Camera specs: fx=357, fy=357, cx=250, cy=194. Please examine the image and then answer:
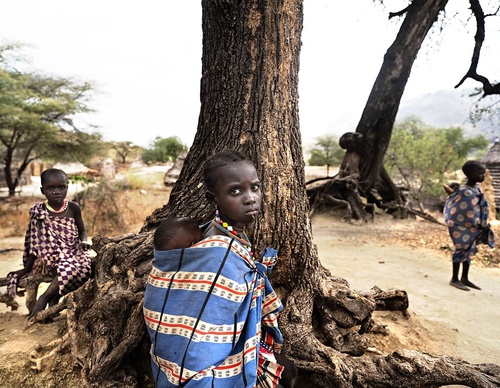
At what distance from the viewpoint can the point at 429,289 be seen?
15.4ft

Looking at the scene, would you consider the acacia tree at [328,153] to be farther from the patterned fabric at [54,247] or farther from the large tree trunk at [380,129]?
the patterned fabric at [54,247]

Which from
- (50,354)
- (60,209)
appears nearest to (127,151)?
(60,209)

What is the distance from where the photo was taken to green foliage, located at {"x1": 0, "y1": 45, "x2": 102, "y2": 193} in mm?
13203

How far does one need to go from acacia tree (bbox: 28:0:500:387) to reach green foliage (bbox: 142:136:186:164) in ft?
92.7

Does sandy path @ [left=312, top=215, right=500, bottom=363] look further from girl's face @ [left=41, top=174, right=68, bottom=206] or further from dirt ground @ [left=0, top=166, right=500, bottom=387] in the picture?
girl's face @ [left=41, top=174, right=68, bottom=206]

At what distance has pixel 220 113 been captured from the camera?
280 centimetres

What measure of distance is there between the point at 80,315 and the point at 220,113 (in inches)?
70.8

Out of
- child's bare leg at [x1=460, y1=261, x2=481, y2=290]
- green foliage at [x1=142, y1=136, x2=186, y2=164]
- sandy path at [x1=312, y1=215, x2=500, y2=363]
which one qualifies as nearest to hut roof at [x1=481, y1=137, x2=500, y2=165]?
sandy path at [x1=312, y1=215, x2=500, y2=363]

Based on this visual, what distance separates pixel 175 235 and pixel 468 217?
14.0ft

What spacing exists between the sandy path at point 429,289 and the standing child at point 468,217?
1.55ft

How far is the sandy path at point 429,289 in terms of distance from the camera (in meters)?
3.24

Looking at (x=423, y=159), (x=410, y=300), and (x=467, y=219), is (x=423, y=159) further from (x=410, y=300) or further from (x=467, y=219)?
(x=410, y=300)

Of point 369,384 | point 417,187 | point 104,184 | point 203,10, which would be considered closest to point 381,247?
point 369,384

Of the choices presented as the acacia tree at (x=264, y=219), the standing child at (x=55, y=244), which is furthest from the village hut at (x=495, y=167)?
the standing child at (x=55, y=244)
